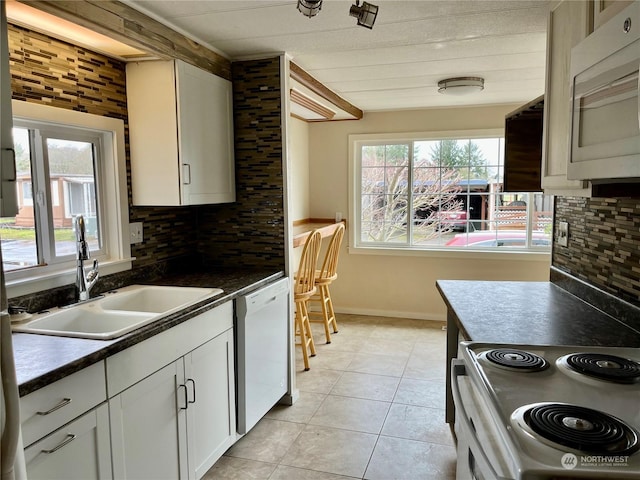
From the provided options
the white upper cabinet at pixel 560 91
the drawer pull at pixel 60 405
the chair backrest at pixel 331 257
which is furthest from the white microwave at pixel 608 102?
the chair backrest at pixel 331 257

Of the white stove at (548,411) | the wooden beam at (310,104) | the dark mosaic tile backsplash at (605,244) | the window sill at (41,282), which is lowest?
the white stove at (548,411)

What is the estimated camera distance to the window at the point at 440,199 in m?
4.60

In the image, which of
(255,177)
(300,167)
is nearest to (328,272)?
(300,167)

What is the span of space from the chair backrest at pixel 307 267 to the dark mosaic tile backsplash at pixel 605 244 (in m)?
1.80

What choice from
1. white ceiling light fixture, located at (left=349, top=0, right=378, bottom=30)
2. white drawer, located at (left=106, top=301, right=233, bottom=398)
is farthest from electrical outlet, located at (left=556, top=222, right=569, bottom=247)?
white drawer, located at (left=106, top=301, right=233, bottom=398)

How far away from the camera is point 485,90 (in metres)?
3.85

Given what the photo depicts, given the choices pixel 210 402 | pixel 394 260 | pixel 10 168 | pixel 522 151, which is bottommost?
pixel 210 402

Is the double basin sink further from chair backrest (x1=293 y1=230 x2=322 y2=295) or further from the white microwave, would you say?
the white microwave

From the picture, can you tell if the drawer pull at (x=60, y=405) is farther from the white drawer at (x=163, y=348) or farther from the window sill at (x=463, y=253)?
the window sill at (x=463, y=253)

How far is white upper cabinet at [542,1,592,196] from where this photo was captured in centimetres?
169

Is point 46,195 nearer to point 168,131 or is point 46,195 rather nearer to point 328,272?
point 168,131

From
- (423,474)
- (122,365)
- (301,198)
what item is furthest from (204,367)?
(301,198)

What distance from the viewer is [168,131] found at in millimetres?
2422

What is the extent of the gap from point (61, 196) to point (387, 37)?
1.83 m
